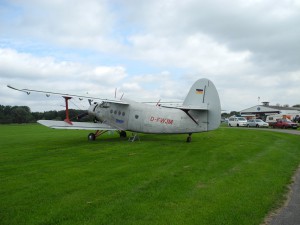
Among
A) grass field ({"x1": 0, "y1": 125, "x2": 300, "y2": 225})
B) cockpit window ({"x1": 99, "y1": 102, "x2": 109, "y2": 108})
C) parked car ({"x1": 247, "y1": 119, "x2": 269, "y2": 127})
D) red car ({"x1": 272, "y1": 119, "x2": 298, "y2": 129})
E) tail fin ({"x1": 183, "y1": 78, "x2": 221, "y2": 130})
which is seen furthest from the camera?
parked car ({"x1": 247, "y1": 119, "x2": 269, "y2": 127})

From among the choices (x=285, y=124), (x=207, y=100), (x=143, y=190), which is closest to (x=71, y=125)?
(x=207, y=100)

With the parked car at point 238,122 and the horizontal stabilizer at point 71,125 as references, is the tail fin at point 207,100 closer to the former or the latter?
the horizontal stabilizer at point 71,125

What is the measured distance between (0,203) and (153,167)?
5.20m

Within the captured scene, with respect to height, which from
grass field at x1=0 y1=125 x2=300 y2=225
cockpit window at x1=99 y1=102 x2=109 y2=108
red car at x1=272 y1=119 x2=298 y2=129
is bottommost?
grass field at x1=0 y1=125 x2=300 y2=225

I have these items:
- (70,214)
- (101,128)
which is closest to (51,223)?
(70,214)

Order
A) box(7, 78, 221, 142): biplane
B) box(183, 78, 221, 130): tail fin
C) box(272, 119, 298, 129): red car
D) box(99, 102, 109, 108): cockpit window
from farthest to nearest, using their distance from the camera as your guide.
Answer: box(272, 119, 298, 129): red car, box(99, 102, 109, 108): cockpit window, box(7, 78, 221, 142): biplane, box(183, 78, 221, 130): tail fin

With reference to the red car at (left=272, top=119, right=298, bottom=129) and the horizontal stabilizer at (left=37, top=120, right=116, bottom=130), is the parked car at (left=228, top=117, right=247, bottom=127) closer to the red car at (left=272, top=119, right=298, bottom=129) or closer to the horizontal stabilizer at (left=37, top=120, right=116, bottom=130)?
the red car at (left=272, top=119, right=298, bottom=129)

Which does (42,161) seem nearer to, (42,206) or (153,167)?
(153,167)

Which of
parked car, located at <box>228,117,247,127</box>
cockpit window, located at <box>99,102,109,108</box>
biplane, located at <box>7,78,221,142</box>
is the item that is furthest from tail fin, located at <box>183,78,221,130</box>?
parked car, located at <box>228,117,247,127</box>

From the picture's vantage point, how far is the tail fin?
17.3 metres

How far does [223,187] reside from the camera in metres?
7.60

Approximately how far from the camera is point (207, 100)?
17.6 m

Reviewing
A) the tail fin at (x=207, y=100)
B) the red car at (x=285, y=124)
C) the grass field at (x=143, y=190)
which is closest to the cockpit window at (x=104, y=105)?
the tail fin at (x=207, y=100)

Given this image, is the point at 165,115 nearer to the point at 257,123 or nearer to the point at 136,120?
the point at 136,120
